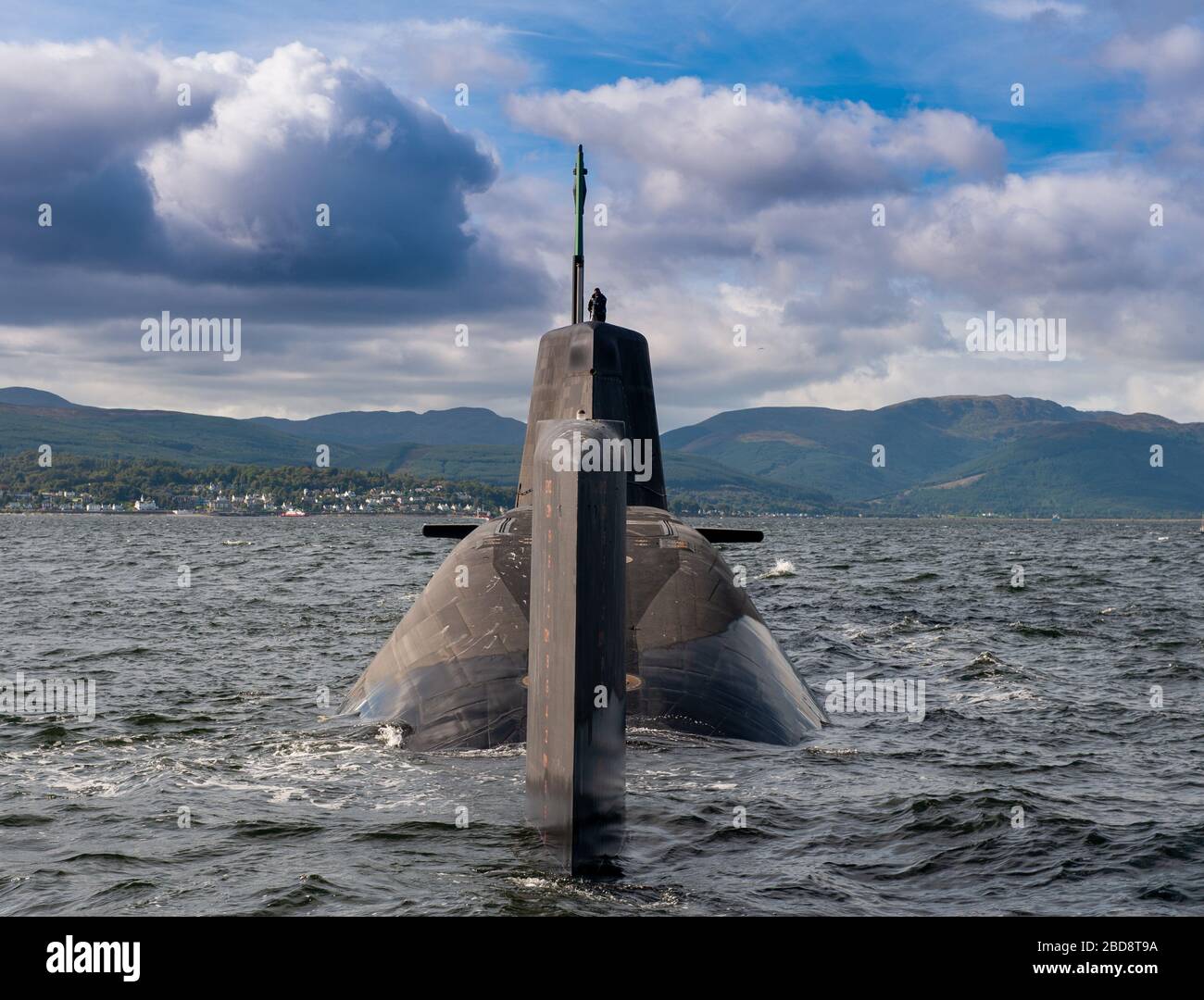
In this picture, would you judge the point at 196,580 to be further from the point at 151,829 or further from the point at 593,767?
the point at 593,767

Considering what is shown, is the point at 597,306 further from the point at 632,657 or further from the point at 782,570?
the point at 782,570

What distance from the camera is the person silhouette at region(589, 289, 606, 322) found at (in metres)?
24.8

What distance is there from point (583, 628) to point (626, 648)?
247 inches

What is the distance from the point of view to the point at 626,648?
1659 cm

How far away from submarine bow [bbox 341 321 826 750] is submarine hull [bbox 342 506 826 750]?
0.08 feet

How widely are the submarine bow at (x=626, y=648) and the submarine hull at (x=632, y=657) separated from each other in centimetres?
2

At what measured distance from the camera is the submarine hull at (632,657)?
57.1 ft
